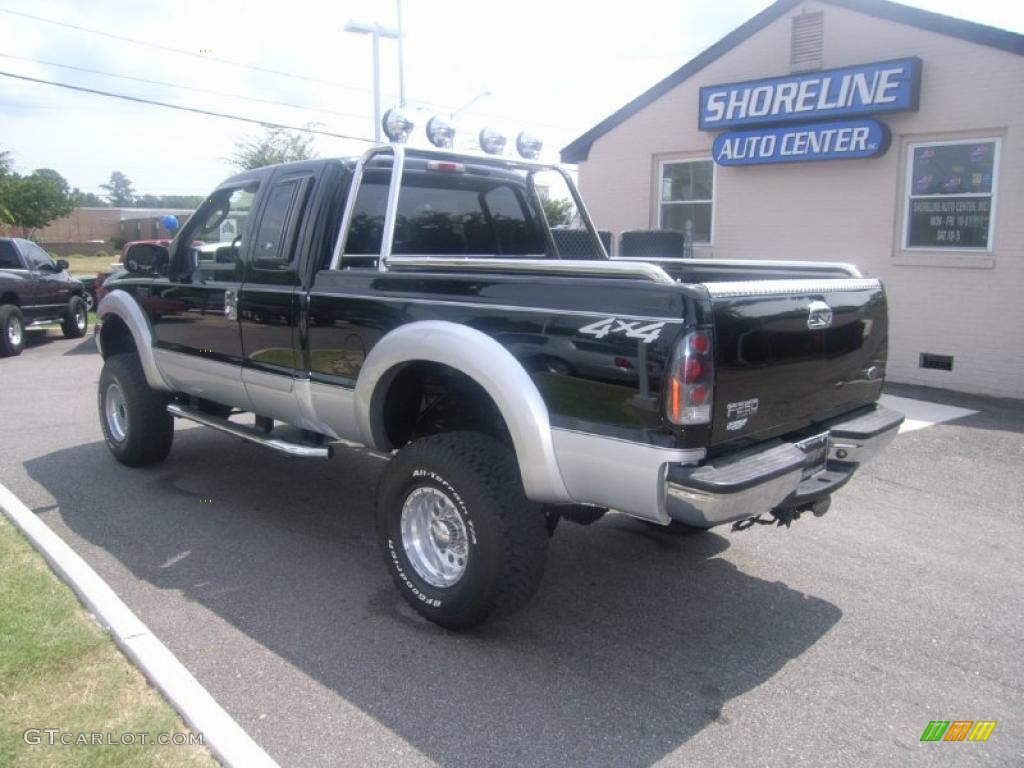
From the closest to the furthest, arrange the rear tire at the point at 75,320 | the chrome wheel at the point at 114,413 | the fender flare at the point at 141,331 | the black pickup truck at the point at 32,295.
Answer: the fender flare at the point at 141,331 → the chrome wheel at the point at 114,413 → the black pickup truck at the point at 32,295 → the rear tire at the point at 75,320

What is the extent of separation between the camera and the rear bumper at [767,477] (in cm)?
305

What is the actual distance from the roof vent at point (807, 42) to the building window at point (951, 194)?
68.3 inches

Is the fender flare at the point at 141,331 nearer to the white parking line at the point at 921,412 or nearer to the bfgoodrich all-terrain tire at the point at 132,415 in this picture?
the bfgoodrich all-terrain tire at the point at 132,415

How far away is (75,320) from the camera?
51.1 feet

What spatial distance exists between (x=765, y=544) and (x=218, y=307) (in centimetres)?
354

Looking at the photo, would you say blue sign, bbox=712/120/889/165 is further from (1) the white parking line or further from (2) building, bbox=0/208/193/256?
(2) building, bbox=0/208/193/256

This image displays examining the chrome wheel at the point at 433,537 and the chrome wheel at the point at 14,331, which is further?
the chrome wheel at the point at 14,331

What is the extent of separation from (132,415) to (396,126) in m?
2.97

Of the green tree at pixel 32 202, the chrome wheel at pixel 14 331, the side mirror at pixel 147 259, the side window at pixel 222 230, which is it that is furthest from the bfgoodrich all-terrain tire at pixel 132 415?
the green tree at pixel 32 202

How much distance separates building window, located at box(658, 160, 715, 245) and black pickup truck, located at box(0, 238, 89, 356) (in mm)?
9988

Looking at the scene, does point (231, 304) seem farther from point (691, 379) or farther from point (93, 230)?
point (93, 230)

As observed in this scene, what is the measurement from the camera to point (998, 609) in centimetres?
417

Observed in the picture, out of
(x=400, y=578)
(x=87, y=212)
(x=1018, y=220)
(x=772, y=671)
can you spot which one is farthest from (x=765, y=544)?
(x=87, y=212)

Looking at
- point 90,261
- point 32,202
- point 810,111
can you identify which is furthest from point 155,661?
point 32,202
